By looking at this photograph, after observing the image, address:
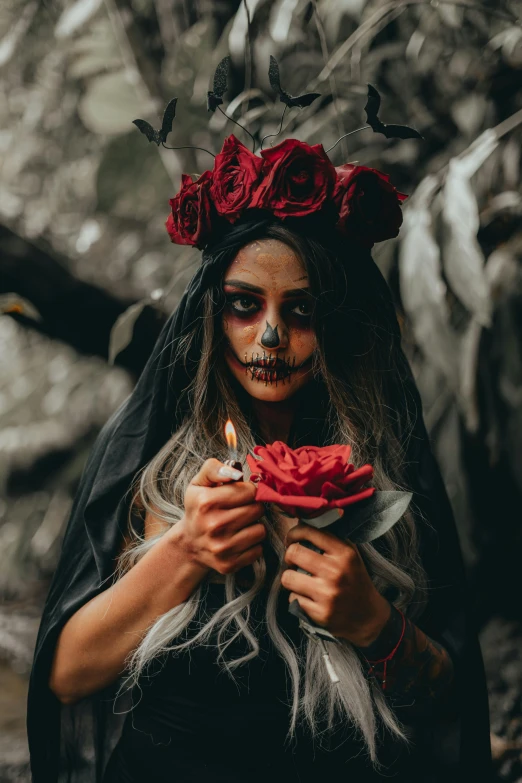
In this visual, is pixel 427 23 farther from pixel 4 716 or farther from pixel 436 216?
→ pixel 4 716

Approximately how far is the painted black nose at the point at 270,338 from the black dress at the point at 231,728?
33cm

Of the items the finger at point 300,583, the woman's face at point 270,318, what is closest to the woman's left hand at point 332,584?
the finger at point 300,583

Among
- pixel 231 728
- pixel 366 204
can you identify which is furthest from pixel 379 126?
pixel 231 728

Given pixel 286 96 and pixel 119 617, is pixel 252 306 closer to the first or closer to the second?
pixel 286 96

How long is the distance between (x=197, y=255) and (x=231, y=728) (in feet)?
2.91

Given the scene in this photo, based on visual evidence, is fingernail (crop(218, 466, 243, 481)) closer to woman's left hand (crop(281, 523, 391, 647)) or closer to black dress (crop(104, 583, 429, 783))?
woman's left hand (crop(281, 523, 391, 647))

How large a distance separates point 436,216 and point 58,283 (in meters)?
0.89

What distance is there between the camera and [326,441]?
112 cm

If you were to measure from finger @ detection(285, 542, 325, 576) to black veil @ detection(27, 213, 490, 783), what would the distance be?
274 millimetres

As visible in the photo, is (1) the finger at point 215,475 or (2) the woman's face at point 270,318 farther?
(2) the woman's face at point 270,318

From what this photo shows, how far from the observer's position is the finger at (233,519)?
87 centimetres

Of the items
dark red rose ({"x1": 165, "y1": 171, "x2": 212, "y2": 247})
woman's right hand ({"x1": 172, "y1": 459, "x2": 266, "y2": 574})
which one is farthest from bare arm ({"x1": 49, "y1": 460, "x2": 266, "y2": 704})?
dark red rose ({"x1": 165, "y1": 171, "x2": 212, "y2": 247})

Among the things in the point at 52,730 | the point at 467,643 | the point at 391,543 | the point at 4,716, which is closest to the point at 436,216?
the point at 391,543

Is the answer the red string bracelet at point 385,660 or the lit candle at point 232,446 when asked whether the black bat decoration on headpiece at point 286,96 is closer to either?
the lit candle at point 232,446
